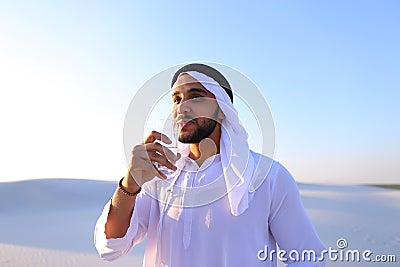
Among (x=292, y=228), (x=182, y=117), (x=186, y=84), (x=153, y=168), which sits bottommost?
(x=292, y=228)

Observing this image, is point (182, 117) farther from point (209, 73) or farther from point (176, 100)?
point (209, 73)

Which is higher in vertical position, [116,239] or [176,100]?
[176,100]

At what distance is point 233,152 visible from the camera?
1641mm

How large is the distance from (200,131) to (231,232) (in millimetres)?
444

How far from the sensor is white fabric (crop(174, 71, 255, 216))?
4.99 ft

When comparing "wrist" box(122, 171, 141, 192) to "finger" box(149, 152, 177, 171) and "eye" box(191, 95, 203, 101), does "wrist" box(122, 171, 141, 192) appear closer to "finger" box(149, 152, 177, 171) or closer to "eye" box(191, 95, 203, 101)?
"finger" box(149, 152, 177, 171)

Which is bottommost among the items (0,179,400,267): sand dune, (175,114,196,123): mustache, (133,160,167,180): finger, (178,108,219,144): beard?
(0,179,400,267): sand dune

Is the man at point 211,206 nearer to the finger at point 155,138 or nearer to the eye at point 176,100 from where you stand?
the eye at point 176,100

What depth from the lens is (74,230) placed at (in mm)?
9578

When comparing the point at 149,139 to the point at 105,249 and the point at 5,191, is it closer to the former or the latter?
the point at 105,249

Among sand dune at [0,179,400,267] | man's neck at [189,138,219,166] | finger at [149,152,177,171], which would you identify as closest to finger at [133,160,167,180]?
finger at [149,152,177,171]

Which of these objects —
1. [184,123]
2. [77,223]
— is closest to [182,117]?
[184,123]

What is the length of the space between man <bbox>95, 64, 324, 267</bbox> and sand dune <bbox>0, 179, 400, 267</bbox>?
13.8ft

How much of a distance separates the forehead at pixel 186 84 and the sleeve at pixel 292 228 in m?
0.51
